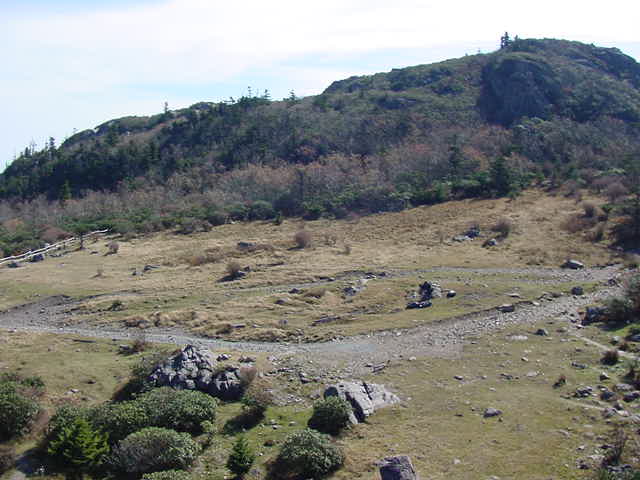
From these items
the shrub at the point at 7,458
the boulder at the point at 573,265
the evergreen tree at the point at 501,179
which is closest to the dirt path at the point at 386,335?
the boulder at the point at 573,265

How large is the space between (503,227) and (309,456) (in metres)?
35.2

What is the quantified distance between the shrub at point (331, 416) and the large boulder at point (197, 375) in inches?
171

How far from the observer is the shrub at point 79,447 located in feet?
59.8

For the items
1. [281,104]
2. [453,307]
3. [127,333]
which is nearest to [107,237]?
[127,333]

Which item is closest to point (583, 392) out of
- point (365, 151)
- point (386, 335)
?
point (386, 335)

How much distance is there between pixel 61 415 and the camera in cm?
2025

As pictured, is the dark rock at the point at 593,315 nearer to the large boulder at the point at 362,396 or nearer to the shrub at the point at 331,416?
the large boulder at the point at 362,396

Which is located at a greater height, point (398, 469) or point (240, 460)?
point (398, 469)

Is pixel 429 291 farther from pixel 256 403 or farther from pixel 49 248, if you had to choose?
pixel 49 248

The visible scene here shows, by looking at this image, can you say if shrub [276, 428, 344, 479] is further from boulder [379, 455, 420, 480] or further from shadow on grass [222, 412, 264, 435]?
shadow on grass [222, 412, 264, 435]

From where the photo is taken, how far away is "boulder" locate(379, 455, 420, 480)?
49.9 ft

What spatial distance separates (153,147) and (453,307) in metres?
82.9

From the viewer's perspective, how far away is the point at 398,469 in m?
15.4

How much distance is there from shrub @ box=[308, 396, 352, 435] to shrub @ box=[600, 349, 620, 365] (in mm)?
10701
